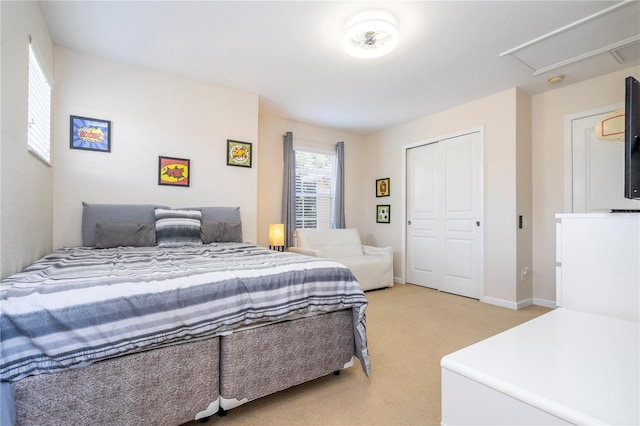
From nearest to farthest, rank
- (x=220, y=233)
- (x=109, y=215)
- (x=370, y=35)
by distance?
(x=370, y=35)
(x=109, y=215)
(x=220, y=233)

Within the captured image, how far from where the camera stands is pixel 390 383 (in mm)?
1793

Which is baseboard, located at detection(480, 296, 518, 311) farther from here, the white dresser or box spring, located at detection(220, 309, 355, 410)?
box spring, located at detection(220, 309, 355, 410)

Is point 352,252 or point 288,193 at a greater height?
point 288,193

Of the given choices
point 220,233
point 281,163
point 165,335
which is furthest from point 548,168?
point 165,335

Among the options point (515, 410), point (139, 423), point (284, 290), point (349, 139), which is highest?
point (349, 139)

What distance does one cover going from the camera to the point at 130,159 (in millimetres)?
3025

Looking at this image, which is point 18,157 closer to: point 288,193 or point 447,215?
point 288,193

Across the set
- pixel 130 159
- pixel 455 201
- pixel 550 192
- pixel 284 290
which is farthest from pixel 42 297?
pixel 550 192

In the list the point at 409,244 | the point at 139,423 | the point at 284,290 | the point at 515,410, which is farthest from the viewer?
the point at 409,244

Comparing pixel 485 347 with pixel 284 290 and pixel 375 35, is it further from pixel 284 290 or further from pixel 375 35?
pixel 375 35

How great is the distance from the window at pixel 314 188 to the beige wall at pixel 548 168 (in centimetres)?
298

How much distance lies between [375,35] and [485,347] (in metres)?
2.32

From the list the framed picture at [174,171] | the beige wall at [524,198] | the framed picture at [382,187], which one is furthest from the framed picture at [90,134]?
the beige wall at [524,198]

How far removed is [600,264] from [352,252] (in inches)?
135
